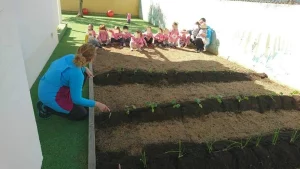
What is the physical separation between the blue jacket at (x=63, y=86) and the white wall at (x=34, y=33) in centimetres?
136

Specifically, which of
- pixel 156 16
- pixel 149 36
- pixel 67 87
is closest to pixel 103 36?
pixel 149 36

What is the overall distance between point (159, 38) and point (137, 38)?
109 cm

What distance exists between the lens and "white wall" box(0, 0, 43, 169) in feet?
5.88

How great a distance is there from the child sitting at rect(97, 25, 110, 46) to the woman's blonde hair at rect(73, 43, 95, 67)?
5.30 metres

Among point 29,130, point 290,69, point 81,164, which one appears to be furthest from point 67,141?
point 290,69

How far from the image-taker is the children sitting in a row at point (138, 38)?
8.26m

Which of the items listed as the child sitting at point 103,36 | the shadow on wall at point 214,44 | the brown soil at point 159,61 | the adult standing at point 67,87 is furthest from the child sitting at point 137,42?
the adult standing at point 67,87

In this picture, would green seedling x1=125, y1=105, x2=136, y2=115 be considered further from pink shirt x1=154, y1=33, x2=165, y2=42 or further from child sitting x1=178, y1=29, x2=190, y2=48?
child sitting x1=178, y1=29, x2=190, y2=48

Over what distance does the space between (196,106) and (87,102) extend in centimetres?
198

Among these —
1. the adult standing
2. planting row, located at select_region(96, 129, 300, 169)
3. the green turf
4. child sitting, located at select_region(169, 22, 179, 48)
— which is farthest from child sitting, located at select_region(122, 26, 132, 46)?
planting row, located at select_region(96, 129, 300, 169)

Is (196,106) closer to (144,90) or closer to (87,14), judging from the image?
(144,90)

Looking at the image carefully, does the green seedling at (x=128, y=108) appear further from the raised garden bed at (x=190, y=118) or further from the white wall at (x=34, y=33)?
the white wall at (x=34, y=33)

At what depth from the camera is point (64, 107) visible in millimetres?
3648

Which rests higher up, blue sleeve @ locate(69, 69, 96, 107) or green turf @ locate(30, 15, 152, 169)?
blue sleeve @ locate(69, 69, 96, 107)
